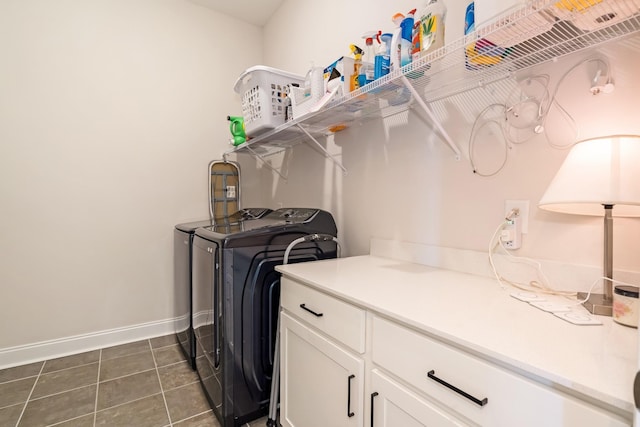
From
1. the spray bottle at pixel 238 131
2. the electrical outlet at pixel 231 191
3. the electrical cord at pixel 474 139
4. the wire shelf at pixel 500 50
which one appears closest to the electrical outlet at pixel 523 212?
the electrical cord at pixel 474 139

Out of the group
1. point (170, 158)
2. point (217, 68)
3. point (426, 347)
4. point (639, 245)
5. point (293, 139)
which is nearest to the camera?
point (426, 347)

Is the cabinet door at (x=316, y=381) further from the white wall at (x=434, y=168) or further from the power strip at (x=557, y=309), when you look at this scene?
the white wall at (x=434, y=168)

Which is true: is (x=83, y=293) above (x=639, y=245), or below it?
below

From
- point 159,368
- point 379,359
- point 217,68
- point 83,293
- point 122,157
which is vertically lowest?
point 159,368

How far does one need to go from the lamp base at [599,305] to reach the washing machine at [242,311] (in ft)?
3.87

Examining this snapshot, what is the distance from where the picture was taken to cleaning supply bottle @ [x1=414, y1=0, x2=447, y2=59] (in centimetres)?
108

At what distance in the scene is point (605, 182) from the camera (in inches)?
32.1

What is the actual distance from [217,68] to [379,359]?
2.90 metres

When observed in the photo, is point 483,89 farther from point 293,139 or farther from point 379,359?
point 293,139

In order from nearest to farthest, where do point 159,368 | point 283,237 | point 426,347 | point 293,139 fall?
point 426,347
point 283,237
point 159,368
point 293,139

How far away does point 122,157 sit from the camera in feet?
8.27

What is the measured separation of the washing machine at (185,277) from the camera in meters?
2.09

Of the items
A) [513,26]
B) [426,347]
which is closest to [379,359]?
[426,347]

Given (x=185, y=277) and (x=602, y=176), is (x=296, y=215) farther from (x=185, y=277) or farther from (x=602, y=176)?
Answer: (x=602, y=176)
